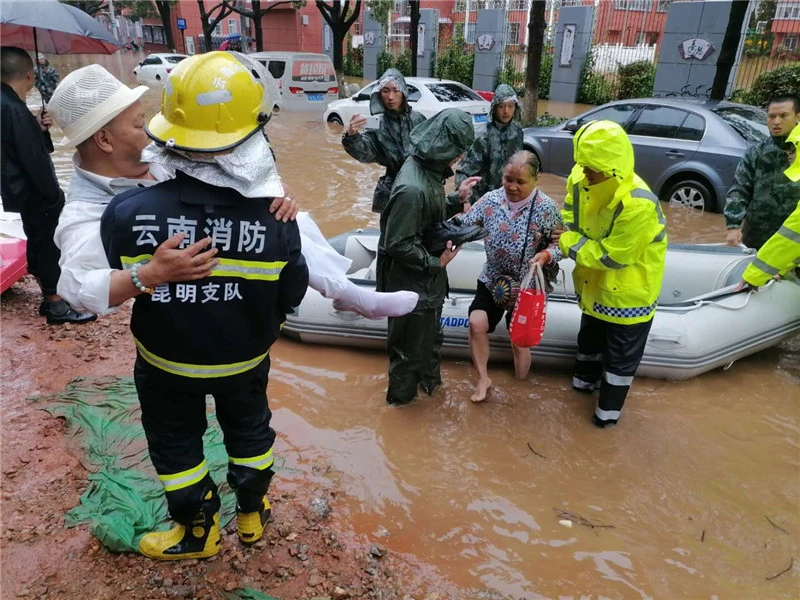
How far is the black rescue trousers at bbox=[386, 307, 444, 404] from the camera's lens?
3.35m

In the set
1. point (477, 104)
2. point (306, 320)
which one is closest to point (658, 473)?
point (306, 320)

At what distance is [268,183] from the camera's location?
1.74 metres

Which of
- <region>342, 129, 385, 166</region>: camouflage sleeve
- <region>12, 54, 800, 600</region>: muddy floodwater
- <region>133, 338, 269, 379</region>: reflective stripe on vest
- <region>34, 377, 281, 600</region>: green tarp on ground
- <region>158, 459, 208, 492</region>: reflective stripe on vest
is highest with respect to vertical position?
<region>342, 129, 385, 166</region>: camouflage sleeve

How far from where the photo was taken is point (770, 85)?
38.3 feet

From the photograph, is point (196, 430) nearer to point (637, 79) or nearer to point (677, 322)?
point (677, 322)

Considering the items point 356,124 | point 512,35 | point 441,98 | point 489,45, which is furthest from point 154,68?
point 356,124

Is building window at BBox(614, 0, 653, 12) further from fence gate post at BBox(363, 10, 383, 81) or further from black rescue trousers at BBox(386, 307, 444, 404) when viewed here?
black rescue trousers at BBox(386, 307, 444, 404)

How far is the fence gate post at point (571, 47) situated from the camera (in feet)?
52.6

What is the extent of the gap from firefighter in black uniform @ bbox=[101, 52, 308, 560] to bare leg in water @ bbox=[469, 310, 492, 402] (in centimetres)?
179

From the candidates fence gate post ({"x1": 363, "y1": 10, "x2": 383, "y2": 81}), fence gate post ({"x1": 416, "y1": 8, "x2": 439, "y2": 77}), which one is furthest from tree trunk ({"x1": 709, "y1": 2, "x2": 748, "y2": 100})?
fence gate post ({"x1": 363, "y1": 10, "x2": 383, "y2": 81})

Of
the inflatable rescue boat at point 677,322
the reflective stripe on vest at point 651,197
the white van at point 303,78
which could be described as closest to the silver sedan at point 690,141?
the inflatable rescue boat at point 677,322

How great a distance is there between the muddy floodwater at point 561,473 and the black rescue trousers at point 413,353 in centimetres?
14

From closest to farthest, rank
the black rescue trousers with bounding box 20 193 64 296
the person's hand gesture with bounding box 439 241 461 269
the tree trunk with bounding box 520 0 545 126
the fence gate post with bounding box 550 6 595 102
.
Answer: the person's hand gesture with bounding box 439 241 461 269 < the black rescue trousers with bounding box 20 193 64 296 < the tree trunk with bounding box 520 0 545 126 < the fence gate post with bounding box 550 6 595 102

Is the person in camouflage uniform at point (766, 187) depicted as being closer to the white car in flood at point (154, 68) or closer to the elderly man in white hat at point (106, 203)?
the elderly man in white hat at point (106, 203)
